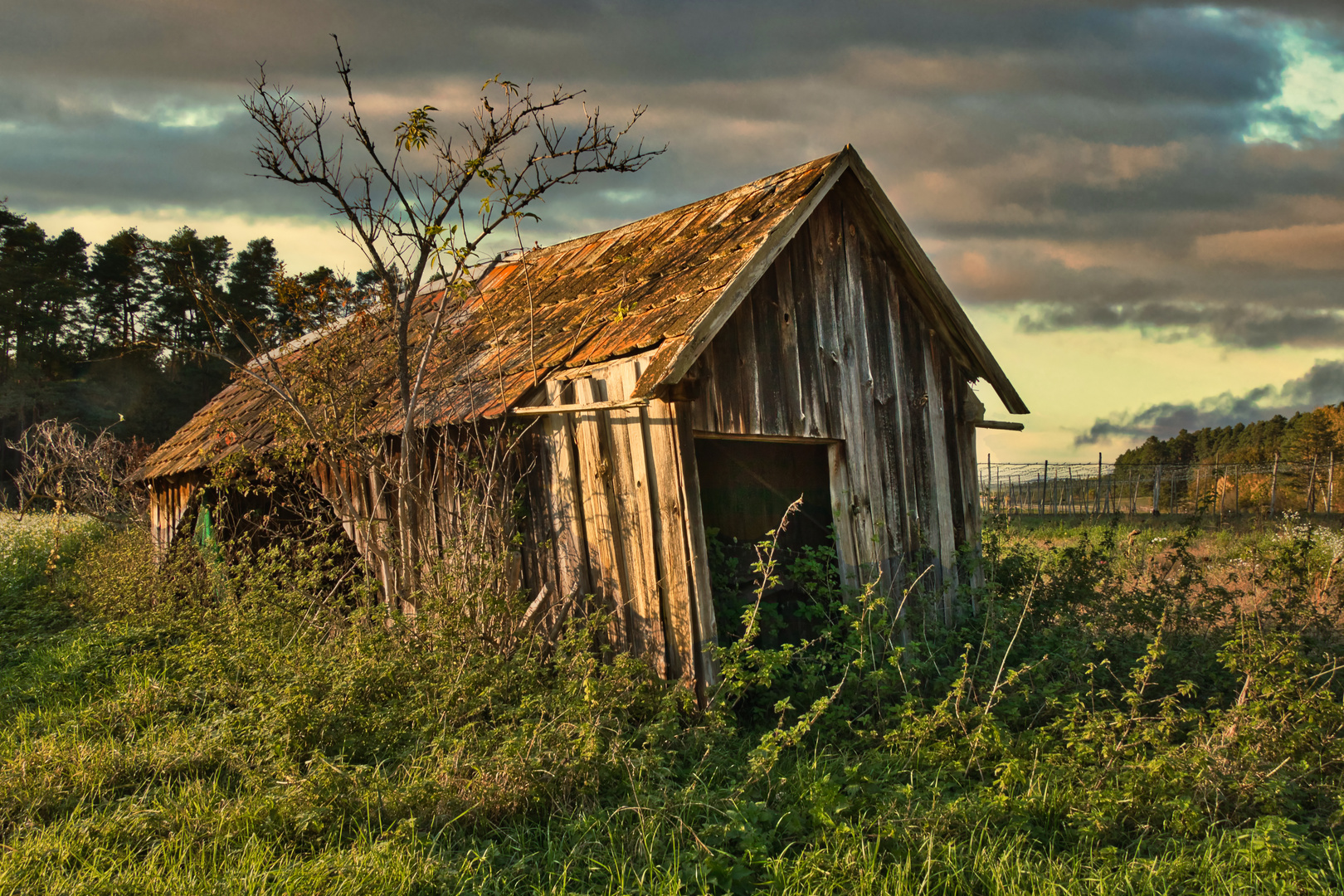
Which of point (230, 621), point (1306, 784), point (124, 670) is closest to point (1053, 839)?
point (1306, 784)

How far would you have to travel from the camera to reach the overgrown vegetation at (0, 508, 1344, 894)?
3.52 metres

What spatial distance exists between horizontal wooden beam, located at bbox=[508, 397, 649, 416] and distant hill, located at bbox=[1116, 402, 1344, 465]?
73.7 ft

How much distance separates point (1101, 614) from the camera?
313 inches

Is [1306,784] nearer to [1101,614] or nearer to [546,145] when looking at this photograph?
[1101,614]

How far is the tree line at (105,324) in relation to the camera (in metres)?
31.4

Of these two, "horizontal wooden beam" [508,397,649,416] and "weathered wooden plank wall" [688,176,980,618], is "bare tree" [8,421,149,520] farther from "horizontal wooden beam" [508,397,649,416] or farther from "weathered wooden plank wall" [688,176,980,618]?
"weathered wooden plank wall" [688,176,980,618]

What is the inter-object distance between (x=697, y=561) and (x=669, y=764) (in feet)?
3.89

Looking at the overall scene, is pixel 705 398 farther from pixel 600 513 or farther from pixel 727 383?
pixel 600 513

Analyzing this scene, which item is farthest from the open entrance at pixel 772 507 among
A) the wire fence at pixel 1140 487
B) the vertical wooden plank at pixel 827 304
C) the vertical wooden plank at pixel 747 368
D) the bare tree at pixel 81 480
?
the wire fence at pixel 1140 487

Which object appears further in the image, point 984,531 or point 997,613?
point 984,531

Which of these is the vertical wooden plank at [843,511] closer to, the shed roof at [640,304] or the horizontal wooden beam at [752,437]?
the horizontal wooden beam at [752,437]

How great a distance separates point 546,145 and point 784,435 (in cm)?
264

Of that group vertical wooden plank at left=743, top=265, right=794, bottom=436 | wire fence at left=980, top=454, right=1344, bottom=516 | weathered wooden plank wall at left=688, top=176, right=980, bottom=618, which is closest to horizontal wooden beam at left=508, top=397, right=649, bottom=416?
weathered wooden plank wall at left=688, top=176, right=980, bottom=618

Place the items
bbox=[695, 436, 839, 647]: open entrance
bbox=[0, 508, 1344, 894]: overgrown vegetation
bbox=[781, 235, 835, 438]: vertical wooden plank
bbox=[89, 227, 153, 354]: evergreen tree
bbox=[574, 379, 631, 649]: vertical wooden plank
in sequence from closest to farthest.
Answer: bbox=[0, 508, 1344, 894]: overgrown vegetation < bbox=[574, 379, 631, 649]: vertical wooden plank < bbox=[781, 235, 835, 438]: vertical wooden plank < bbox=[695, 436, 839, 647]: open entrance < bbox=[89, 227, 153, 354]: evergreen tree
